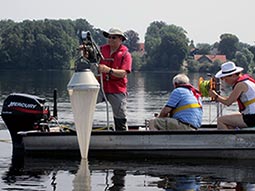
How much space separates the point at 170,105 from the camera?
486 inches

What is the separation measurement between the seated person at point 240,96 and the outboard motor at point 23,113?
10.3 feet

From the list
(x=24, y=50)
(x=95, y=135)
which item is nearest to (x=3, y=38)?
(x=24, y=50)

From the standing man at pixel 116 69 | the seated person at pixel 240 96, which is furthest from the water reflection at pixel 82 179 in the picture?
the seated person at pixel 240 96

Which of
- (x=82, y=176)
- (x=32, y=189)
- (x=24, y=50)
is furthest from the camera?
(x=24, y=50)

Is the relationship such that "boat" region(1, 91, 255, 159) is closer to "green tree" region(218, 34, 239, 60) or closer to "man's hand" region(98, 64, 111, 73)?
"man's hand" region(98, 64, 111, 73)

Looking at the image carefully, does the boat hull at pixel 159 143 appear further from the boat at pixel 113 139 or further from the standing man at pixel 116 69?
the standing man at pixel 116 69

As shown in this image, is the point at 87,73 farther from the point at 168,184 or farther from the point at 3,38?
the point at 3,38

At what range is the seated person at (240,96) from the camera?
40.3 ft

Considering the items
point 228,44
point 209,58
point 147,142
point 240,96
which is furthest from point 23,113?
point 228,44

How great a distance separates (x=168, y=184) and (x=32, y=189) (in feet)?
6.40

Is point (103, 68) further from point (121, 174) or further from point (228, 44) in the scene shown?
point (228, 44)

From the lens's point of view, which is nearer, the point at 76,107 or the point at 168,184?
the point at 168,184

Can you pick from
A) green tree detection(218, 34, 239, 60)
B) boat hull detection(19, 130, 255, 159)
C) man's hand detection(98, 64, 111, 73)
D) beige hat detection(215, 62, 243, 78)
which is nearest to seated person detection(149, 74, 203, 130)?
boat hull detection(19, 130, 255, 159)

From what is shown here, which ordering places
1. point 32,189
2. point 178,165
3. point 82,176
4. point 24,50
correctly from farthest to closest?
1. point 24,50
2. point 178,165
3. point 82,176
4. point 32,189
